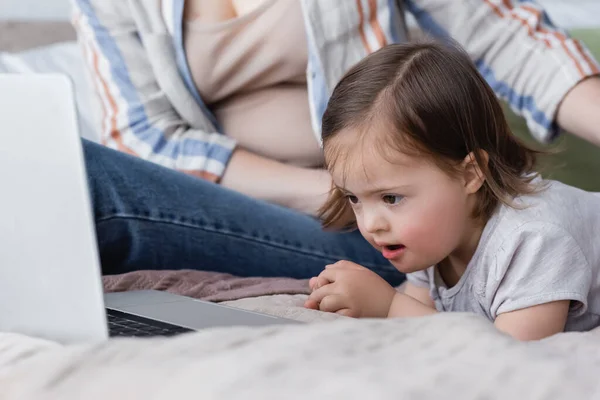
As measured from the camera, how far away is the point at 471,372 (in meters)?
0.40

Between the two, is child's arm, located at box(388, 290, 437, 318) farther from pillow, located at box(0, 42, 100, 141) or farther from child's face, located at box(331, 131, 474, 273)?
pillow, located at box(0, 42, 100, 141)

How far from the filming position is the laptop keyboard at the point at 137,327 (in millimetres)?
636

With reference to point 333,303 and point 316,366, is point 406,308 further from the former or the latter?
point 316,366

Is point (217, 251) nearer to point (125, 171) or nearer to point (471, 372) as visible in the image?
point (125, 171)

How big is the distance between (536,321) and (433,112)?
0.24m

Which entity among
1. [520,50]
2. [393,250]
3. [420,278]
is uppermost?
[520,50]

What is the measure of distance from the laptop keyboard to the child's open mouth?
0.30 m

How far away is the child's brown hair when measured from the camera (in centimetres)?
84

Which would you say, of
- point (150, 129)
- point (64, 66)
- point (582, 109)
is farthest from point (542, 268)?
point (64, 66)

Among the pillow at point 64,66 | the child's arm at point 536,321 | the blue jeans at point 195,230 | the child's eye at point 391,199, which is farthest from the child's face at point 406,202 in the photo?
the pillow at point 64,66

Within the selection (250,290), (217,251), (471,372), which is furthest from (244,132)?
(471,372)

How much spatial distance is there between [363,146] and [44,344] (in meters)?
0.45

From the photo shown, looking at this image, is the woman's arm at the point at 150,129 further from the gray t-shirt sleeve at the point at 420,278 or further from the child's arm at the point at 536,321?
the child's arm at the point at 536,321

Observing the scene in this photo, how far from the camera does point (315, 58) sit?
120 centimetres
